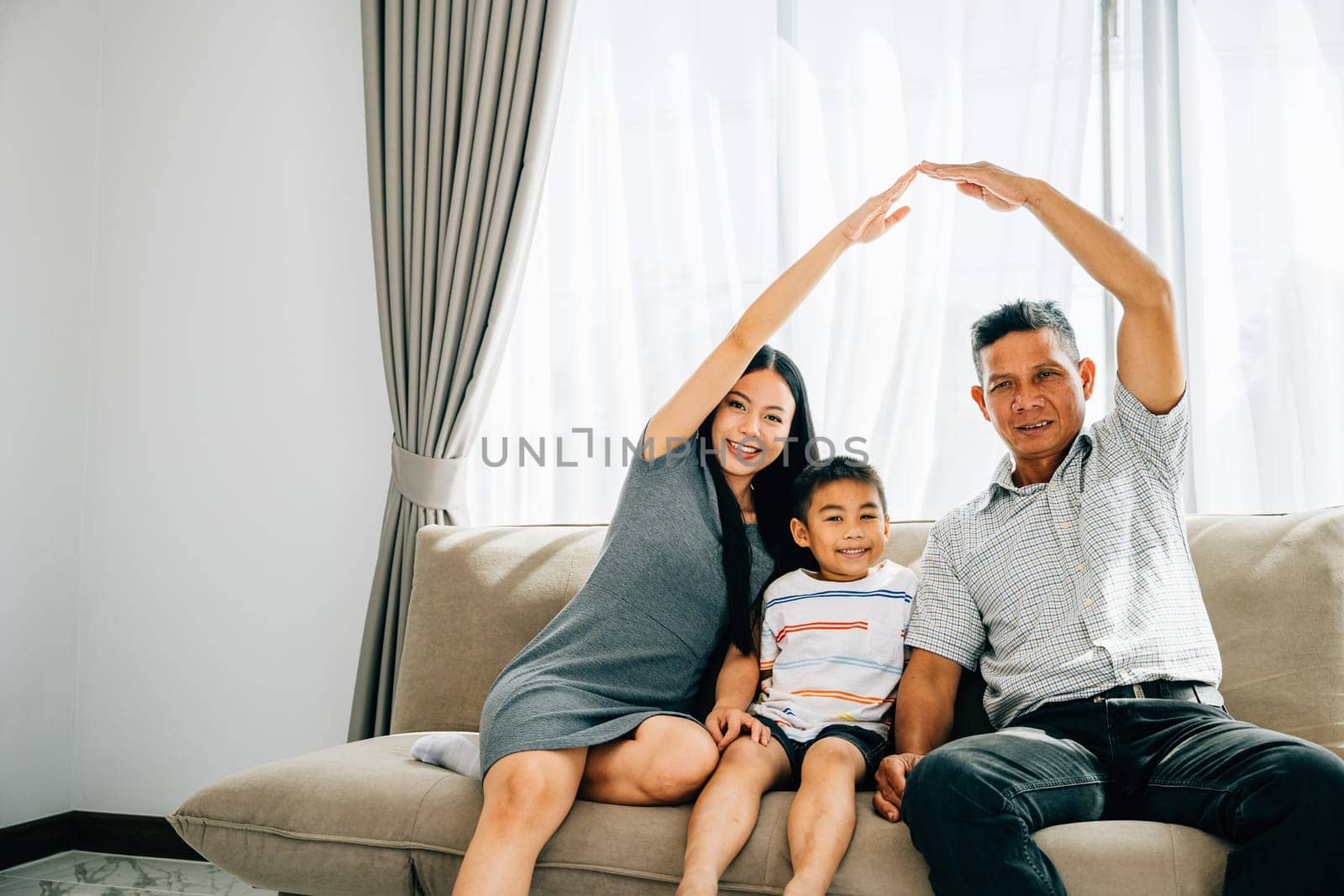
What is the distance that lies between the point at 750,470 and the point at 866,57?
1.30 meters

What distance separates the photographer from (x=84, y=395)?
306 cm

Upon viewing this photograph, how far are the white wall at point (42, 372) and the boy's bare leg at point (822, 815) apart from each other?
2498 mm

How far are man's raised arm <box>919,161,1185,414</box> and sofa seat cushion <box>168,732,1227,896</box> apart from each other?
27.0 inches

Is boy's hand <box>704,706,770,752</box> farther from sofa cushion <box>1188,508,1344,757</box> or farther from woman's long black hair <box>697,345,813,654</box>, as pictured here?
sofa cushion <box>1188,508,1344,757</box>

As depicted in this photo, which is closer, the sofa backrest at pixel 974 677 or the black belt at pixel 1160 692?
the black belt at pixel 1160 692

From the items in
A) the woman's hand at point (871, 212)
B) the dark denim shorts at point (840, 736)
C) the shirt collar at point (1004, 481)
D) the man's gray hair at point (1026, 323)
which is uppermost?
the woman's hand at point (871, 212)

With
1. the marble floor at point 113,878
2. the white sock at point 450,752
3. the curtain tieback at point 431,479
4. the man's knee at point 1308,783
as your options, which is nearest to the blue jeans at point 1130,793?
the man's knee at point 1308,783

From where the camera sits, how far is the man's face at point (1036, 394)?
1.69m

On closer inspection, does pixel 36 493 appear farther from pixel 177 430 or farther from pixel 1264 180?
pixel 1264 180

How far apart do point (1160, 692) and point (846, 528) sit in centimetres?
56

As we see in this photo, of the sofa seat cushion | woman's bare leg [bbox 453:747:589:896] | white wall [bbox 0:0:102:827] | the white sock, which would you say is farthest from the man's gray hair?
white wall [bbox 0:0:102:827]

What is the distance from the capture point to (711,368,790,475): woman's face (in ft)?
5.95

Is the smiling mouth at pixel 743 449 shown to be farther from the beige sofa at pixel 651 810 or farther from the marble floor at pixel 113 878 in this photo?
the marble floor at pixel 113 878

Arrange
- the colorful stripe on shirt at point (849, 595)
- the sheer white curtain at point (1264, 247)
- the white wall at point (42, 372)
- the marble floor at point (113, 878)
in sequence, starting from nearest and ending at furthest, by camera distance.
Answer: the colorful stripe on shirt at point (849, 595) → the sheer white curtain at point (1264, 247) → the marble floor at point (113, 878) → the white wall at point (42, 372)
